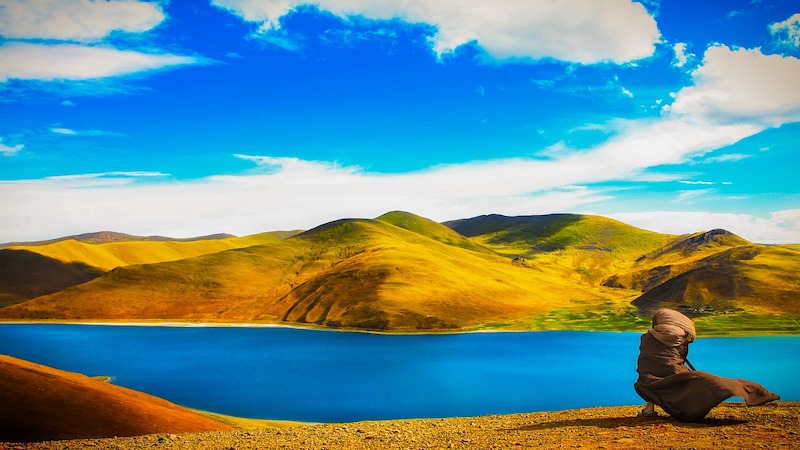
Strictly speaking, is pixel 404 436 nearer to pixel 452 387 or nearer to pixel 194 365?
pixel 452 387

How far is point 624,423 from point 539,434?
11.6ft

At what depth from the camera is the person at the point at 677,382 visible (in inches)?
881

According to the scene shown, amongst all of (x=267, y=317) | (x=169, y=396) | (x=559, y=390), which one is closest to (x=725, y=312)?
(x=559, y=390)

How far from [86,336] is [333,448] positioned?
14332 centimetres

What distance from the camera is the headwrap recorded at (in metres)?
24.4

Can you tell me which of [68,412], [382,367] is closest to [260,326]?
[382,367]

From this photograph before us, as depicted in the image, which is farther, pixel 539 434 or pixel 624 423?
pixel 624 423

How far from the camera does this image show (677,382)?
23.4 meters

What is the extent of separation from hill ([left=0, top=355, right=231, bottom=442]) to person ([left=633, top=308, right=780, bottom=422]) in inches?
992

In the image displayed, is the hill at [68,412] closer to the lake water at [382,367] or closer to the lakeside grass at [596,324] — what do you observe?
the lake water at [382,367]

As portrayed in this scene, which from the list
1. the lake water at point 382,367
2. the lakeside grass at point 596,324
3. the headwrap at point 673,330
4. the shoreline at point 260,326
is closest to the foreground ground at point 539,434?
the headwrap at point 673,330

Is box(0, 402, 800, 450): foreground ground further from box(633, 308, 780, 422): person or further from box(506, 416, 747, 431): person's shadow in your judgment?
box(633, 308, 780, 422): person

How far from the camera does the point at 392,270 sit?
7633 inches

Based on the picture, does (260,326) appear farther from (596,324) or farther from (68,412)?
(68,412)
